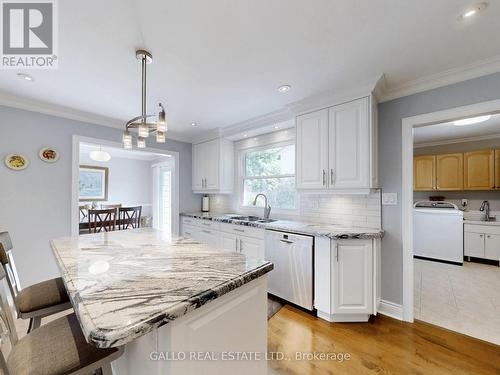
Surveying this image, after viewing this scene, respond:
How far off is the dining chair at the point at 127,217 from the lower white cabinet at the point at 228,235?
1.38 m

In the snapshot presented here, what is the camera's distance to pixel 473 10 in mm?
1290

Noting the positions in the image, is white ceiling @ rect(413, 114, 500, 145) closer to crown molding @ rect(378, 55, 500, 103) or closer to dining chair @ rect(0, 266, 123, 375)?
crown molding @ rect(378, 55, 500, 103)

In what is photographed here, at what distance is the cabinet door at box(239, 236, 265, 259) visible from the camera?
8.91 feet

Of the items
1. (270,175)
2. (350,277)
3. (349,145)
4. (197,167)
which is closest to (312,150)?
(349,145)

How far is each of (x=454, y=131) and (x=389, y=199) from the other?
9.98 feet

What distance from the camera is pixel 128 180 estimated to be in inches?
244

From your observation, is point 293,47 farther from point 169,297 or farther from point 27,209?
point 27,209

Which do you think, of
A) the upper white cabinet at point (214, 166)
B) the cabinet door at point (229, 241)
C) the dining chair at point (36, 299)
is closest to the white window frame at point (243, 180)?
the upper white cabinet at point (214, 166)

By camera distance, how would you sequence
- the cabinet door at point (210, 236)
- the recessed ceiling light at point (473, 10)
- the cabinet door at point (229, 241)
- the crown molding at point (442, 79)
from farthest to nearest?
the cabinet door at point (210, 236) < the cabinet door at point (229, 241) < the crown molding at point (442, 79) < the recessed ceiling light at point (473, 10)

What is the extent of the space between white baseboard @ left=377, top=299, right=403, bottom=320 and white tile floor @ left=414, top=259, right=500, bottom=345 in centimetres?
21

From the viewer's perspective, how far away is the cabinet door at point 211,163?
3845 mm

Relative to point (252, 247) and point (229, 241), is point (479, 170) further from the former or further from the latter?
point (229, 241)

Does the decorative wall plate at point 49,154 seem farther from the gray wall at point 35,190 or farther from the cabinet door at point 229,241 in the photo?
the cabinet door at point 229,241

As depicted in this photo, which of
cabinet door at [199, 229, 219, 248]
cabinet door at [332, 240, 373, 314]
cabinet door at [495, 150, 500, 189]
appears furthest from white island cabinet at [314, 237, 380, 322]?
cabinet door at [495, 150, 500, 189]
